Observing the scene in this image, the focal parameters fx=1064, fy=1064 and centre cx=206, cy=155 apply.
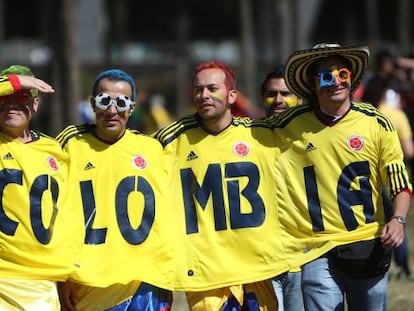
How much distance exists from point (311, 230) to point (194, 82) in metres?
1.17

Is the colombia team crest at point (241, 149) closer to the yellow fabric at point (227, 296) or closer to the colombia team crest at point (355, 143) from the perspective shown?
the colombia team crest at point (355, 143)

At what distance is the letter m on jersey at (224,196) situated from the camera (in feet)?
21.3

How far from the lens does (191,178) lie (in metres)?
6.54

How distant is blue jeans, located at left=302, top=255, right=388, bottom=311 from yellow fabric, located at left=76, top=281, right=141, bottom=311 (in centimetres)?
104

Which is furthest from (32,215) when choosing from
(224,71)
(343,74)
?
(343,74)

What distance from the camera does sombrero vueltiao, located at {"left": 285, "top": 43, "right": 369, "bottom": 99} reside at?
6473 mm

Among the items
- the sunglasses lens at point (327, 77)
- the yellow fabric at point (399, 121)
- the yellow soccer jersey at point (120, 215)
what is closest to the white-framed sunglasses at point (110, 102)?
the yellow soccer jersey at point (120, 215)

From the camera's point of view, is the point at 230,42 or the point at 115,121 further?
the point at 230,42

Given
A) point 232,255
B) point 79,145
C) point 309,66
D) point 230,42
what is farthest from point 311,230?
point 230,42

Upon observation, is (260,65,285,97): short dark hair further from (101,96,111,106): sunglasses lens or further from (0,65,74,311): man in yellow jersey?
(0,65,74,311): man in yellow jersey

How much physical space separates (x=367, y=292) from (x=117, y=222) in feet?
5.15

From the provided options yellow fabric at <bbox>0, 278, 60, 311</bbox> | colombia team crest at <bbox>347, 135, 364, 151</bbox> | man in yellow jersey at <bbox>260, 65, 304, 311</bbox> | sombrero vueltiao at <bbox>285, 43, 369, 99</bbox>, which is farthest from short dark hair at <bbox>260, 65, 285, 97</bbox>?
yellow fabric at <bbox>0, 278, 60, 311</bbox>

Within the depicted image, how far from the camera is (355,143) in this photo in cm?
640

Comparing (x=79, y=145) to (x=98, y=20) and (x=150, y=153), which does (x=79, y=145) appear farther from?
(x=98, y=20)
